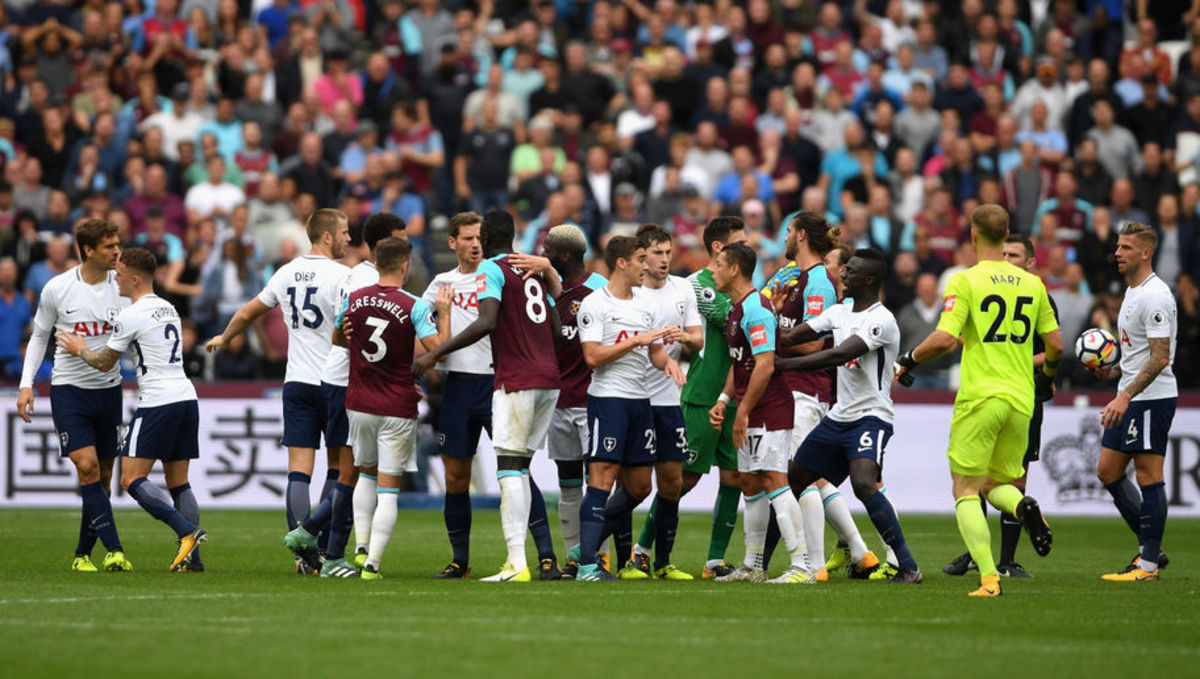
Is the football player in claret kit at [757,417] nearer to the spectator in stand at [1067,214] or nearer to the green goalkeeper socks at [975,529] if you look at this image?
the green goalkeeper socks at [975,529]

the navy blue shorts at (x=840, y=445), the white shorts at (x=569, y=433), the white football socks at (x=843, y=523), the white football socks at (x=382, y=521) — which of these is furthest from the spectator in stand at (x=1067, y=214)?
the white football socks at (x=382, y=521)

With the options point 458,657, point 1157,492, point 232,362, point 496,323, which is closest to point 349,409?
point 496,323

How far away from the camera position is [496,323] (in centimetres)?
1220

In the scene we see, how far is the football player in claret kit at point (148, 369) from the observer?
1336cm

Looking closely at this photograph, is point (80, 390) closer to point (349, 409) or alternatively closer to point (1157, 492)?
point (349, 409)

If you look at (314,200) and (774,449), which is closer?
(774,449)

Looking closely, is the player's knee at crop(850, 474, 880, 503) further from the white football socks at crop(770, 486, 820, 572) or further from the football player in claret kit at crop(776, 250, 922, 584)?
the white football socks at crop(770, 486, 820, 572)

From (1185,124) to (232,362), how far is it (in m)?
14.6

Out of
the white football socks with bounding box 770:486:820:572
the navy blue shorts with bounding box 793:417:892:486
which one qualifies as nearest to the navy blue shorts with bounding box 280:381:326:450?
the white football socks with bounding box 770:486:820:572

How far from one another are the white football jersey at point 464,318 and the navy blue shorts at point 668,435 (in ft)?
4.44

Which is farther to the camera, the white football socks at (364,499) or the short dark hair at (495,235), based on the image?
the white football socks at (364,499)

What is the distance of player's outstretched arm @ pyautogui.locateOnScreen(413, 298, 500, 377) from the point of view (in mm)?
12047

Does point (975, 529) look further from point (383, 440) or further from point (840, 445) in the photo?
point (383, 440)

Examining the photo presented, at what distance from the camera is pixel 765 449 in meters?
12.4
